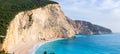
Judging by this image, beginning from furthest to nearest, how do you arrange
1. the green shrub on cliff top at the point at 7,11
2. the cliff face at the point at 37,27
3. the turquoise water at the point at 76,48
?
the turquoise water at the point at 76,48, the cliff face at the point at 37,27, the green shrub on cliff top at the point at 7,11

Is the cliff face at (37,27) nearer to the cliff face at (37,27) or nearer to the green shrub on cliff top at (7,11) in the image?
the cliff face at (37,27)

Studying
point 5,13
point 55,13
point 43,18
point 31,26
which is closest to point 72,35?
point 55,13

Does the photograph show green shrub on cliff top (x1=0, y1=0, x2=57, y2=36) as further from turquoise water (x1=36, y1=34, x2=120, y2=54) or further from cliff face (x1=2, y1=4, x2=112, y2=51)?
turquoise water (x1=36, y1=34, x2=120, y2=54)

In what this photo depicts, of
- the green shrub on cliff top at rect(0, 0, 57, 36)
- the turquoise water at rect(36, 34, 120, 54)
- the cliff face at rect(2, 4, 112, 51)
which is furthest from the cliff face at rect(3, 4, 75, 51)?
the turquoise water at rect(36, 34, 120, 54)

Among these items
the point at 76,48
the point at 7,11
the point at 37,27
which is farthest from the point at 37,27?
the point at 7,11

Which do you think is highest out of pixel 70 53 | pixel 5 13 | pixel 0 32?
pixel 5 13

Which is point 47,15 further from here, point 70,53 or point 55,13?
point 70,53

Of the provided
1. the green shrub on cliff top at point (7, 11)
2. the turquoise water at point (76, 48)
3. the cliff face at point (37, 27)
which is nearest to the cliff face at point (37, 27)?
the cliff face at point (37, 27)

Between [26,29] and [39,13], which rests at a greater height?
[39,13]
